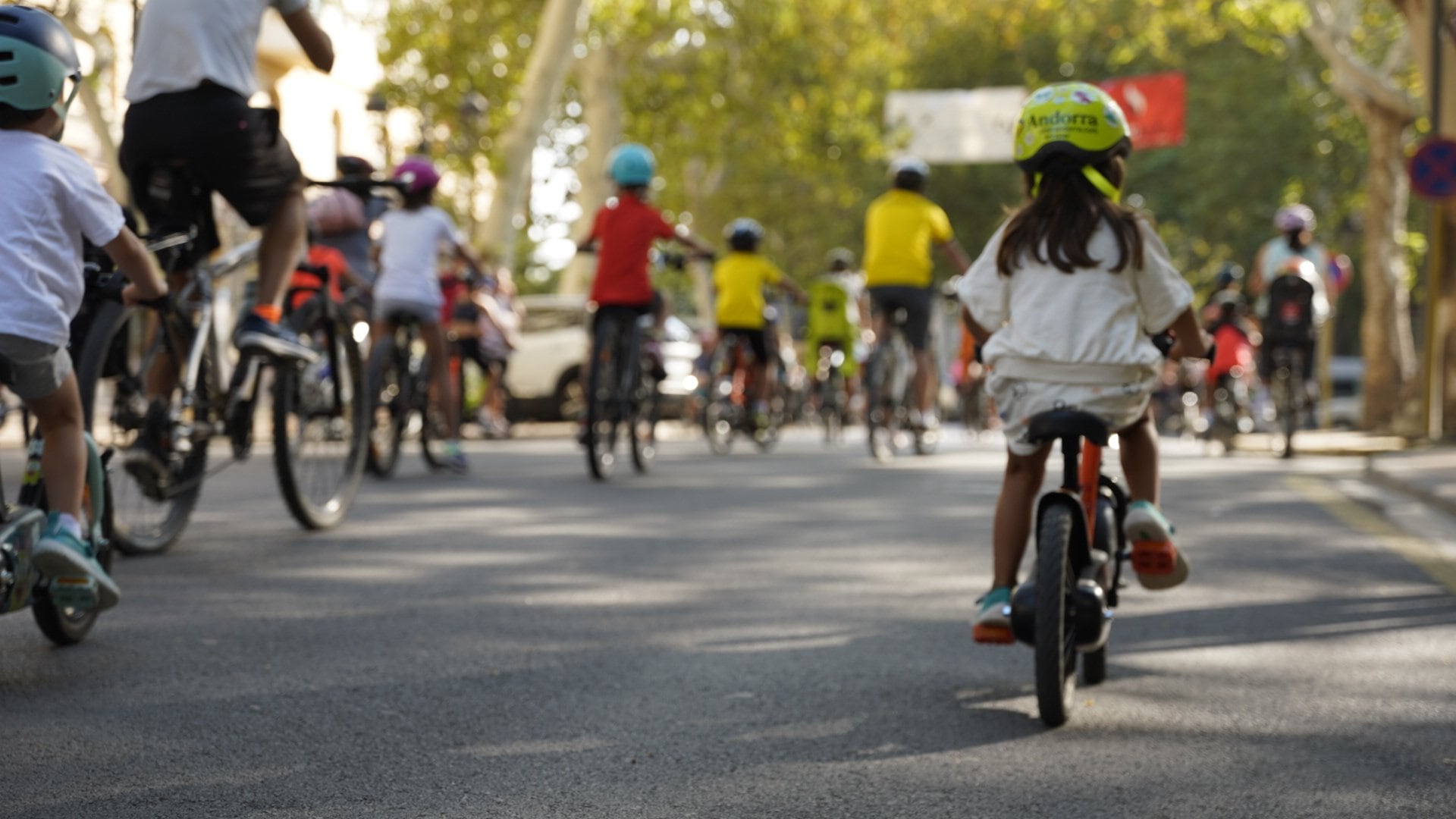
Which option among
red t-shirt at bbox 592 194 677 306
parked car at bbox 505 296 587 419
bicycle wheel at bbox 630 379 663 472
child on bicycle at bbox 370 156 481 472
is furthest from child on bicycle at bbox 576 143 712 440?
parked car at bbox 505 296 587 419

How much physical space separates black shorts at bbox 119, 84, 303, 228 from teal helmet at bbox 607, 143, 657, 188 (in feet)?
18.3

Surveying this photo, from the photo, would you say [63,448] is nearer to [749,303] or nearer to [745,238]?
[749,303]

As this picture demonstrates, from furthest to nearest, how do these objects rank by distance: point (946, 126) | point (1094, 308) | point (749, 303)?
point (946, 126) < point (749, 303) < point (1094, 308)

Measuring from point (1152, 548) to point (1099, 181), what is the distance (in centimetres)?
92

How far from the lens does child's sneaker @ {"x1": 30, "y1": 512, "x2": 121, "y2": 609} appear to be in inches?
187

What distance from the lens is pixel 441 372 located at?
12.1m

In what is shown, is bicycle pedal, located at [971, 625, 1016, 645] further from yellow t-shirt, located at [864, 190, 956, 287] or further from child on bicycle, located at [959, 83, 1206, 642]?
yellow t-shirt, located at [864, 190, 956, 287]

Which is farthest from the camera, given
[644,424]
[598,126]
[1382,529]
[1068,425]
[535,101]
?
[598,126]

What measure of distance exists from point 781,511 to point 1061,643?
18.6 ft

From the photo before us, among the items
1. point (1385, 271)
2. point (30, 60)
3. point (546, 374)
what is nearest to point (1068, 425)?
point (30, 60)

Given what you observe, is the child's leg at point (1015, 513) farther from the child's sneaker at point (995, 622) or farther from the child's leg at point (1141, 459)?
the child's leg at point (1141, 459)

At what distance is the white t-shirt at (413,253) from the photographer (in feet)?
38.3

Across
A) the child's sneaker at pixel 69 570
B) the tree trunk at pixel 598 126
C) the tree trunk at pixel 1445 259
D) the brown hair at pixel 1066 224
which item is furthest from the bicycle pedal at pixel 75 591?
the tree trunk at pixel 598 126

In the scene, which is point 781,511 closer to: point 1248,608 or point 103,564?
point 1248,608
